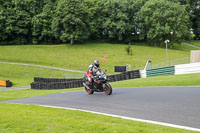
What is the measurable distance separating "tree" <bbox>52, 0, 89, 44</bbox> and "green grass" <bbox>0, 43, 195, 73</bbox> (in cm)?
337

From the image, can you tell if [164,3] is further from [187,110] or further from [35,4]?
[187,110]

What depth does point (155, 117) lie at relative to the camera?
585cm

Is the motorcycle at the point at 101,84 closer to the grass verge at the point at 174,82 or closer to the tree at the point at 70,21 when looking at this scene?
the grass verge at the point at 174,82

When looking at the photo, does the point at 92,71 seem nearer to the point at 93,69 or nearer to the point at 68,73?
the point at 93,69

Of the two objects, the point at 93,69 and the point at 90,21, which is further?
the point at 90,21

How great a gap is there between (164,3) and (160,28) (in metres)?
9.46

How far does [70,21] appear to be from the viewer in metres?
62.4

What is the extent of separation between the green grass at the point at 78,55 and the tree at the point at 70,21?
11.0 ft

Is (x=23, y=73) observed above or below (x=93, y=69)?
below

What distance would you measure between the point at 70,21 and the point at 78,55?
12078 mm

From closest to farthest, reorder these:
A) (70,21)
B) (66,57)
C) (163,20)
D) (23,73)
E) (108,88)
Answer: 1. (108,88)
2. (23,73)
3. (66,57)
4. (70,21)
5. (163,20)

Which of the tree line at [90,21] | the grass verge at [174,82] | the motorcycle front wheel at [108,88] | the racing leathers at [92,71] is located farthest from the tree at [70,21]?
the motorcycle front wheel at [108,88]

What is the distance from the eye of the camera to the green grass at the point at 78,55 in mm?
48250

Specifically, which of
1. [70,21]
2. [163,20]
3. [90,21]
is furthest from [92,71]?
[163,20]
